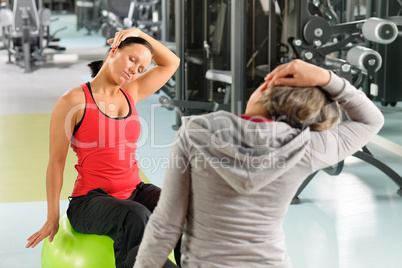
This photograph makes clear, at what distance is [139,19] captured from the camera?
9383 millimetres

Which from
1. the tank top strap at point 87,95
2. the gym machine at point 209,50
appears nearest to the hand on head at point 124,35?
the tank top strap at point 87,95

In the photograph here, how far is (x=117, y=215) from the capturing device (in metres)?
1.86

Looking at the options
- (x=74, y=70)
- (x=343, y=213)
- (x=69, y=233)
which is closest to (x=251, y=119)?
(x=69, y=233)

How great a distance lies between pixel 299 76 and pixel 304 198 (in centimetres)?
216

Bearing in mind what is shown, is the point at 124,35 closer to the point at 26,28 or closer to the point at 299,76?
the point at 299,76

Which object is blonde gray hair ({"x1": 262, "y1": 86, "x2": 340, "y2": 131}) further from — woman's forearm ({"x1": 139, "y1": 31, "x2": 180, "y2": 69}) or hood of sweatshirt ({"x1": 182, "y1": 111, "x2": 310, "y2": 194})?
woman's forearm ({"x1": 139, "y1": 31, "x2": 180, "y2": 69})

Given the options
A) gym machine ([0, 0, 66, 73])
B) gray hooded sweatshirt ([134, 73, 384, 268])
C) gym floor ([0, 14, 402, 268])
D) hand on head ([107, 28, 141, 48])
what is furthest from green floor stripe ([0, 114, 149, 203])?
gym machine ([0, 0, 66, 73])

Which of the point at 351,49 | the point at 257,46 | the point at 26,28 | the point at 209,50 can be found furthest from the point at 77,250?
the point at 26,28

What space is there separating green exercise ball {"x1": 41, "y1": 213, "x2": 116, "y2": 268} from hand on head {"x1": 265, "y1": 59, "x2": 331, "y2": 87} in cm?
94

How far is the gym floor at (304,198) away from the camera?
8.63 feet

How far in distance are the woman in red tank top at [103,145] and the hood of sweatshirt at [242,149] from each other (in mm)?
653

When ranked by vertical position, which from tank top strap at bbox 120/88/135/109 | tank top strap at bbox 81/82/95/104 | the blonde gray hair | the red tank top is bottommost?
the red tank top

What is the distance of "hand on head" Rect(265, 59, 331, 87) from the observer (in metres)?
1.29

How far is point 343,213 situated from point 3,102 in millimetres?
4174
